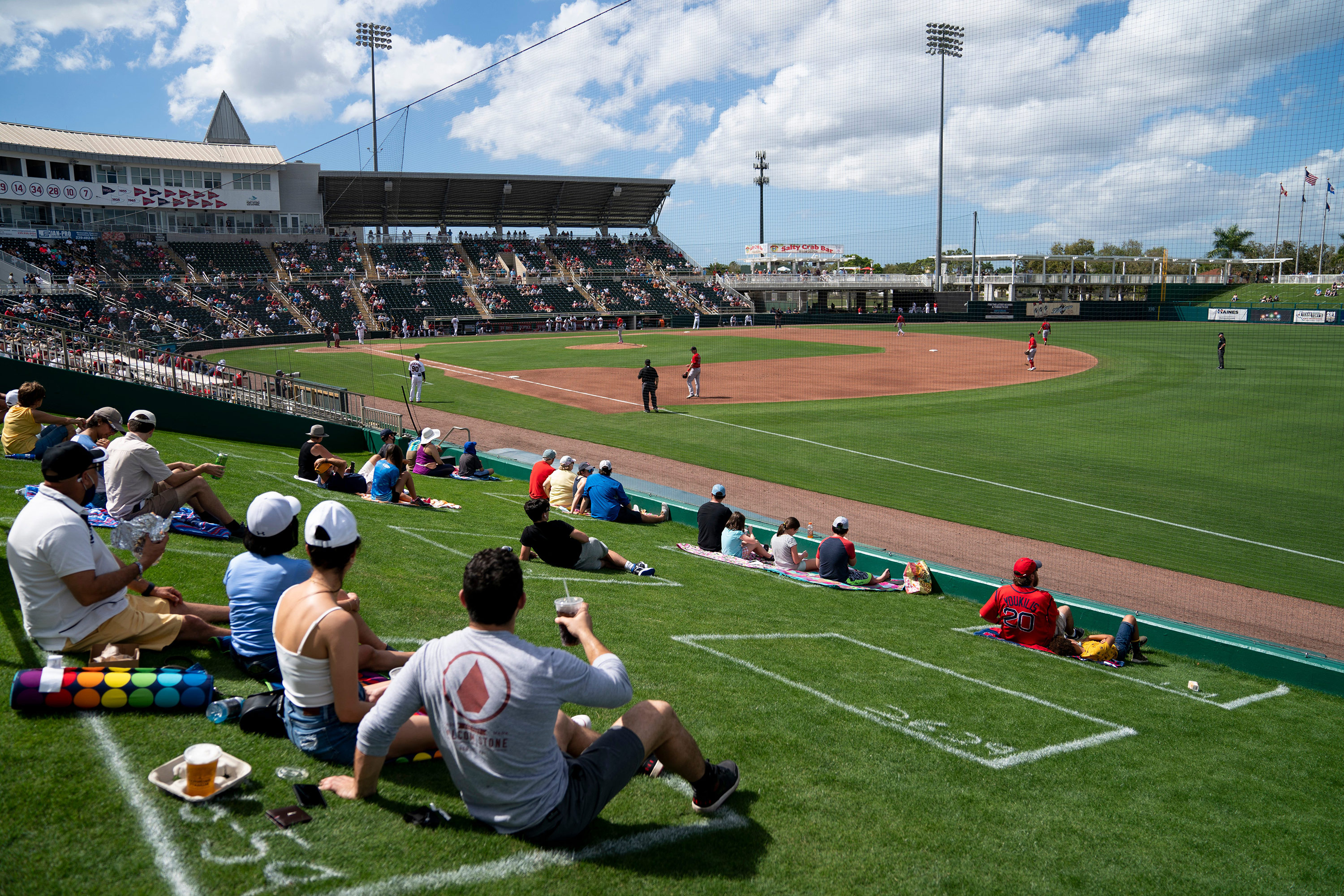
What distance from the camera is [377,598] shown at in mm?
7457

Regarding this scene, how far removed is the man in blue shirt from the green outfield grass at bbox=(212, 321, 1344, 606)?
5589 mm

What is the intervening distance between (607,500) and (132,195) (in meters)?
66.4

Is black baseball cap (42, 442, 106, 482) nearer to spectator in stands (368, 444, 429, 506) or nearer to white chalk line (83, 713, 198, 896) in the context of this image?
white chalk line (83, 713, 198, 896)

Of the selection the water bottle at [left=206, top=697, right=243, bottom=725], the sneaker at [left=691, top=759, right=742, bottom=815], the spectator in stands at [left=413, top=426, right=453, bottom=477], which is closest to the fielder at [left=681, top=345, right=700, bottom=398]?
the spectator in stands at [left=413, top=426, right=453, bottom=477]

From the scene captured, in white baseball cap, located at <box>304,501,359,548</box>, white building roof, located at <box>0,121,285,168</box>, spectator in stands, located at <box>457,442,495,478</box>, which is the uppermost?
white building roof, located at <box>0,121,285,168</box>

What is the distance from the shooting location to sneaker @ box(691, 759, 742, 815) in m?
4.60

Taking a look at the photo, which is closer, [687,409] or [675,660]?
[675,660]

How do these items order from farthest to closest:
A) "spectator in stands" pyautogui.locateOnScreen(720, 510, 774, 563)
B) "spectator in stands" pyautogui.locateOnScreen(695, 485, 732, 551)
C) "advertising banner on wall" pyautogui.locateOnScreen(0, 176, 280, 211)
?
1. "advertising banner on wall" pyautogui.locateOnScreen(0, 176, 280, 211)
2. "spectator in stands" pyautogui.locateOnScreen(695, 485, 732, 551)
3. "spectator in stands" pyautogui.locateOnScreen(720, 510, 774, 563)

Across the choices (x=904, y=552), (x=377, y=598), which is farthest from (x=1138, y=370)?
(x=377, y=598)

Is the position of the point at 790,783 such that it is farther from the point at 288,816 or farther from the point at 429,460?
the point at 429,460

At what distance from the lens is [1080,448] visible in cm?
2491

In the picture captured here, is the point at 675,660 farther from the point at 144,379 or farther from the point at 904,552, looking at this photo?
the point at 144,379

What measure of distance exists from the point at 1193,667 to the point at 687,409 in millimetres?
22845

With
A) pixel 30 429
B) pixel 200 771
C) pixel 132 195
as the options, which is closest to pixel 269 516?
pixel 200 771
